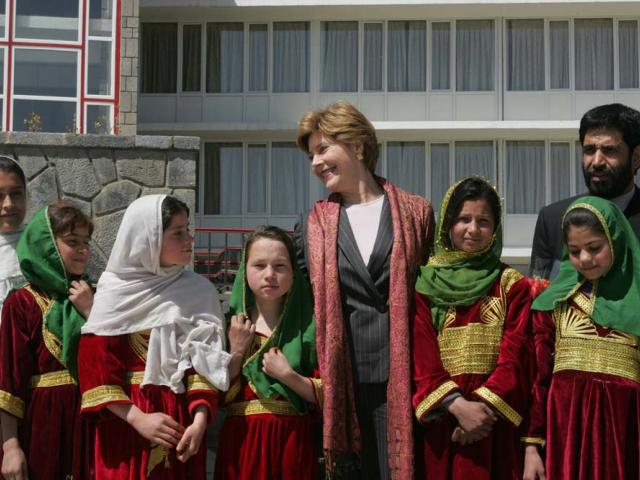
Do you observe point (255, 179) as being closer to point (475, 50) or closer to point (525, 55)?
point (475, 50)

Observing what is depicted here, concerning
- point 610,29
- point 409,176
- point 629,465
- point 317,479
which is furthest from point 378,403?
point 610,29

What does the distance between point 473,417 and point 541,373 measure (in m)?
0.31

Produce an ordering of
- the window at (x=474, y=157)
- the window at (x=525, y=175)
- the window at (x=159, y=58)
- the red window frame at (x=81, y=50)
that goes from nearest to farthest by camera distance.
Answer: the red window frame at (x=81, y=50)
the window at (x=525, y=175)
the window at (x=474, y=157)
the window at (x=159, y=58)

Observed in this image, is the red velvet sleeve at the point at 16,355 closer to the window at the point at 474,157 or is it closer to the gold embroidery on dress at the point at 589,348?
the gold embroidery on dress at the point at 589,348

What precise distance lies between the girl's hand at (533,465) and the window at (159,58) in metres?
17.5

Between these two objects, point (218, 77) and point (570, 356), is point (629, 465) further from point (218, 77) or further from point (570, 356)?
point (218, 77)

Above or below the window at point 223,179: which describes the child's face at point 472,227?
below

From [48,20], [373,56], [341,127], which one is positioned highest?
[373,56]

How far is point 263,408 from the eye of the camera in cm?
357

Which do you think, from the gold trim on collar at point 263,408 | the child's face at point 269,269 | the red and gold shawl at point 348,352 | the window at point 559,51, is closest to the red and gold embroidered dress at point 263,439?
the gold trim on collar at point 263,408

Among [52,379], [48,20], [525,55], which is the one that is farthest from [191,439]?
[525,55]

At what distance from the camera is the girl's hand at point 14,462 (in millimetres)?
3531

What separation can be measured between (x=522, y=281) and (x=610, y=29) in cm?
1786

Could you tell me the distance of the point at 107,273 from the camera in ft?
11.8
